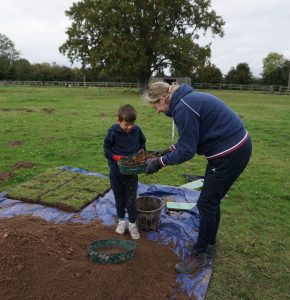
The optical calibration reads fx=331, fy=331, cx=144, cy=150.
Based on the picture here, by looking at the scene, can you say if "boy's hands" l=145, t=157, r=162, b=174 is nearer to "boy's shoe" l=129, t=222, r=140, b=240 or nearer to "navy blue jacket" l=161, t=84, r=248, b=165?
"navy blue jacket" l=161, t=84, r=248, b=165

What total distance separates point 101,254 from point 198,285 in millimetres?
1007

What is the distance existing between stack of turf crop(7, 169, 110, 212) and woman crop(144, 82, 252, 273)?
2069 millimetres

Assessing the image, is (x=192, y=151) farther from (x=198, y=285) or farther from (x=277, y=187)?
(x=277, y=187)

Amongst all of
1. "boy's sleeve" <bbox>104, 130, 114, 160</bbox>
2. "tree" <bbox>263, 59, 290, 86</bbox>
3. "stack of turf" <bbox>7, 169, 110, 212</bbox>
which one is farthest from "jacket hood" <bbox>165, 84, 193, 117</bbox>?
"tree" <bbox>263, 59, 290, 86</bbox>

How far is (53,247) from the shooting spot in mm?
3332

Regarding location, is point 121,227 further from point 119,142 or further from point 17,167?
point 17,167

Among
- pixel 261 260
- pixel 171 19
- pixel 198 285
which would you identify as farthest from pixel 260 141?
pixel 171 19

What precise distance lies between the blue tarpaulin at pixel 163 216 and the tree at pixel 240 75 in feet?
155

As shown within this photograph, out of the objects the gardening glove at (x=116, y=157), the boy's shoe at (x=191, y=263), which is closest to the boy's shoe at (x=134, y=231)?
the boy's shoe at (x=191, y=263)

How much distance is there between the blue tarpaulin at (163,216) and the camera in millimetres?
3404

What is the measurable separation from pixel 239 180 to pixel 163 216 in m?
2.35

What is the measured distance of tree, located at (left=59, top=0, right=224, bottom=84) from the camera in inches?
1069

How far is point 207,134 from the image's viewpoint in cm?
310

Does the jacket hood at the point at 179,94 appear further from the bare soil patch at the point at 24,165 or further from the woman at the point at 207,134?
the bare soil patch at the point at 24,165
